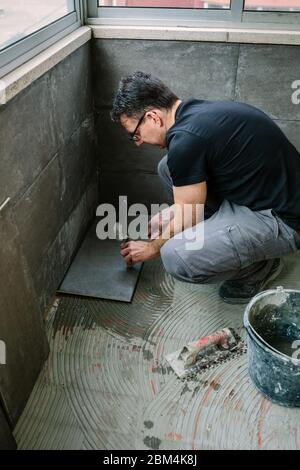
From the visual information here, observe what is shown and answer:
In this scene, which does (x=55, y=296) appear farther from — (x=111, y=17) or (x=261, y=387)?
(x=111, y=17)

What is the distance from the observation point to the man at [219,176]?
1721mm

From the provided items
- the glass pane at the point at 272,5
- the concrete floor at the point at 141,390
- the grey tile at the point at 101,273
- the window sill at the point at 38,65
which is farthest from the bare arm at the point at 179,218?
the glass pane at the point at 272,5

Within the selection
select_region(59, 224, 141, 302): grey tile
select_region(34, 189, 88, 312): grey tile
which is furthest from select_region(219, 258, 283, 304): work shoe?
select_region(34, 189, 88, 312): grey tile

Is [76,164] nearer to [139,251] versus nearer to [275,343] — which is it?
[139,251]

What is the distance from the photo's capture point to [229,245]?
190 cm

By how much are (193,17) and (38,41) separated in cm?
93

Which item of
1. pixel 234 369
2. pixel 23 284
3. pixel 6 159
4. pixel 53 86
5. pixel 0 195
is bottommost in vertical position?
pixel 234 369

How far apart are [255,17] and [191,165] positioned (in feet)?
3.62

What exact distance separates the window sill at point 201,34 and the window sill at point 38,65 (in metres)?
0.15

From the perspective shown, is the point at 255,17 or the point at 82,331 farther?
the point at 255,17

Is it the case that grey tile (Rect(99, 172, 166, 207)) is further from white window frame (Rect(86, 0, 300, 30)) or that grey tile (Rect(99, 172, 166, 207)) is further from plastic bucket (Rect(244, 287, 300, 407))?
plastic bucket (Rect(244, 287, 300, 407))

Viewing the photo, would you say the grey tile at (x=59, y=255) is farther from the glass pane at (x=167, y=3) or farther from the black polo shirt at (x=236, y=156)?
the glass pane at (x=167, y=3)

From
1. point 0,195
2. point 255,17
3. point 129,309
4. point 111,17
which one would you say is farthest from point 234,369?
point 111,17

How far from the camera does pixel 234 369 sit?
1823 mm
